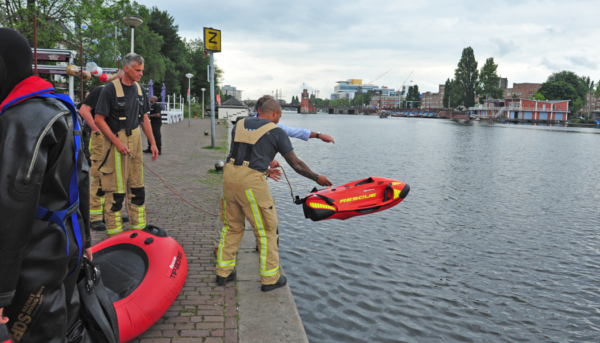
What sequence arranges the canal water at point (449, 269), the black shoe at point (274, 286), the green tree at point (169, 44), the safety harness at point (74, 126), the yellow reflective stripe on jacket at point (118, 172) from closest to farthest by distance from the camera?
the safety harness at point (74, 126) < the black shoe at point (274, 286) < the canal water at point (449, 269) < the yellow reflective stripe on jacket at point (118, 172) < the green tree at point (169, 44)

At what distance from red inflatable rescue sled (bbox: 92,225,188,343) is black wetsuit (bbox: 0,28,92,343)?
4.31 feet

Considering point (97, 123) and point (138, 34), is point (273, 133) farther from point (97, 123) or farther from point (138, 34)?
point (138, 34)

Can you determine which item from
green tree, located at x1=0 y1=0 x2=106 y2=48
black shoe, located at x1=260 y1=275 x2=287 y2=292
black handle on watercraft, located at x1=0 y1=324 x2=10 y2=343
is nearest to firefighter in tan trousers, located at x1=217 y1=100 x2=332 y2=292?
black shoe, located at x1=260 y1=275 x2=287 y2=292

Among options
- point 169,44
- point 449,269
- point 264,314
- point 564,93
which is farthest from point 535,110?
point 264,314

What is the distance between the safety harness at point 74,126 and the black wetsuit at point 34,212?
2 centimetres

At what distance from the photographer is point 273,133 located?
415 cm

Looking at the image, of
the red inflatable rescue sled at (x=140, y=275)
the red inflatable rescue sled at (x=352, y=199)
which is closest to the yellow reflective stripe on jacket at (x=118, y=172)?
the red inflatable rescue sled at (x=140, y=275)

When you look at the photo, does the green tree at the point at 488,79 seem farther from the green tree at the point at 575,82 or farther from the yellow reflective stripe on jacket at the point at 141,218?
the yellow reflective stripe on jacket at the point at 141,218

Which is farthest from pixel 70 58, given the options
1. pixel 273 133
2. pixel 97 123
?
pixel 273 133

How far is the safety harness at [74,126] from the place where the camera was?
1.70 meters

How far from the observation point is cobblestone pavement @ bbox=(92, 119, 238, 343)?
3.47 meters

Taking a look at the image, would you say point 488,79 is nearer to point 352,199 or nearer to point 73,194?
point 352,199

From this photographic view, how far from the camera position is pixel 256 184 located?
410cm

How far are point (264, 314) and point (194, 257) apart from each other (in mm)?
1645
